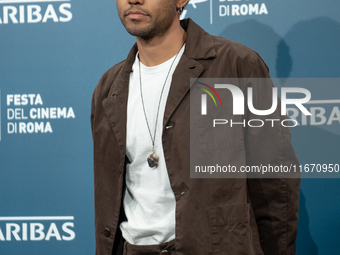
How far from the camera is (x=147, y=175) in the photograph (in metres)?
1.30

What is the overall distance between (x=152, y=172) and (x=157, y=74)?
0.35 m

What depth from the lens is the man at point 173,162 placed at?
123cm

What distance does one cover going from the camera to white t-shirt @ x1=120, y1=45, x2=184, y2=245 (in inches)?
50.1

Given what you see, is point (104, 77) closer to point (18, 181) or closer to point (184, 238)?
point (184, 238)

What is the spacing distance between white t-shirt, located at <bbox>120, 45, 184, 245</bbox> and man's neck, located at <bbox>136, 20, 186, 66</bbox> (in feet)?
0.07

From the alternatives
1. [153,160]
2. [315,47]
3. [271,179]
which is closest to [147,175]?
[153,160]

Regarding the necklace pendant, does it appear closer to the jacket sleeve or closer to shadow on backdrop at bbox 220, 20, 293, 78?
the jacket sleeve

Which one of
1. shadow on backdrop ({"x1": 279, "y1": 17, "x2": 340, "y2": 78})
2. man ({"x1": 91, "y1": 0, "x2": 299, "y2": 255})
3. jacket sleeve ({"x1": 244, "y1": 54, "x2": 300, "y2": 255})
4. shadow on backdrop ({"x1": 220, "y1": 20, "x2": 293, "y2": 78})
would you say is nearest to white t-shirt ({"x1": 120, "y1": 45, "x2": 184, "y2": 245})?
man ({"x1": 91, "y1": 0, "x2": 299, "y2": 255})

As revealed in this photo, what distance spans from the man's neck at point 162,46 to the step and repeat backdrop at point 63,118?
0.67m

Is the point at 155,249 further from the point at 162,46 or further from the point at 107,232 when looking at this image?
the point at 162,46

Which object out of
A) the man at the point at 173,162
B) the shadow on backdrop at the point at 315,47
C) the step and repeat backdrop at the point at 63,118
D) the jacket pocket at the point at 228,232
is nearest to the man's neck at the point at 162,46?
the man at the point at 173,162

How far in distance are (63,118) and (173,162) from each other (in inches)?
42.9

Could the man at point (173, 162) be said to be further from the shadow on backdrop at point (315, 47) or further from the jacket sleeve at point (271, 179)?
the shadow on backdrop at point (315, 47)

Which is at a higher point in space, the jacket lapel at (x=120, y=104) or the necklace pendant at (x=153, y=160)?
the jacket lapel at (x=120, y=104)
